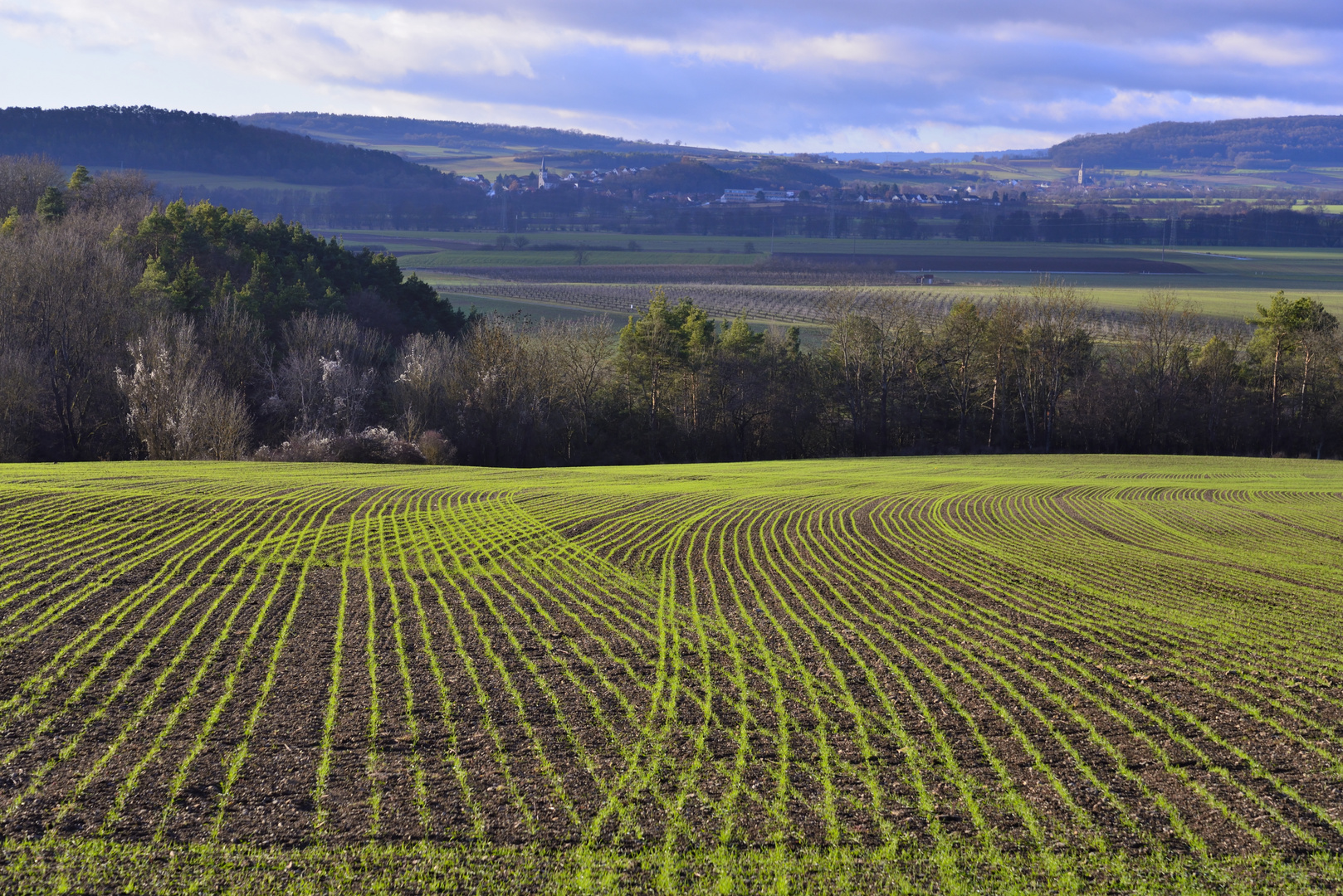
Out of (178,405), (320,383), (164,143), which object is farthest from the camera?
(164,143)

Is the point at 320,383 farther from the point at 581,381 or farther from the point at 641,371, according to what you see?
the point at 641,371

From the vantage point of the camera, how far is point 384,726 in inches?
504

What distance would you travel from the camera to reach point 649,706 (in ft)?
45.4

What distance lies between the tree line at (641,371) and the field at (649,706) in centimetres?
3000

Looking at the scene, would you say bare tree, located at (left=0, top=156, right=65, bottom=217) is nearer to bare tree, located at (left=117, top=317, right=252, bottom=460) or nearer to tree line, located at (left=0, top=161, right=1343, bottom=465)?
tree line, located at (left=0, top=161, right=1343, bottom=465)

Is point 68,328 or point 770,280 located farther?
point 770,280

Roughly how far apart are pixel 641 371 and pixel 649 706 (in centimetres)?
4996

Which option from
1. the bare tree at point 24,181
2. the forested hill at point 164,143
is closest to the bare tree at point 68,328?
the bare tree at point 24,181

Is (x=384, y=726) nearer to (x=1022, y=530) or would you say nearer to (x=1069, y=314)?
(x=1022, y=530)

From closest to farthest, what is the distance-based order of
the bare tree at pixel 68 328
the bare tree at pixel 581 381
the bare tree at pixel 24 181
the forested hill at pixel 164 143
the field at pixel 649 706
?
the field at pixel 649 706 → the bare tree at pixel 68 328 → the bare tree at pixel 581 381 → the bare tree at pixel 24 181 → the forested hill at pixel 164 143

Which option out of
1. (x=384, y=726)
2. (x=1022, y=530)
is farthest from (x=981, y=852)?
(x=1022, y=530)

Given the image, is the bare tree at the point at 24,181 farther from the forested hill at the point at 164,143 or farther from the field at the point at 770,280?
the forested hill at the point at 164,143

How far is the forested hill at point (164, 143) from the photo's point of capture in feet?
526

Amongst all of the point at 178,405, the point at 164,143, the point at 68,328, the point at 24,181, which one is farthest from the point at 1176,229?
the point at 164,143
